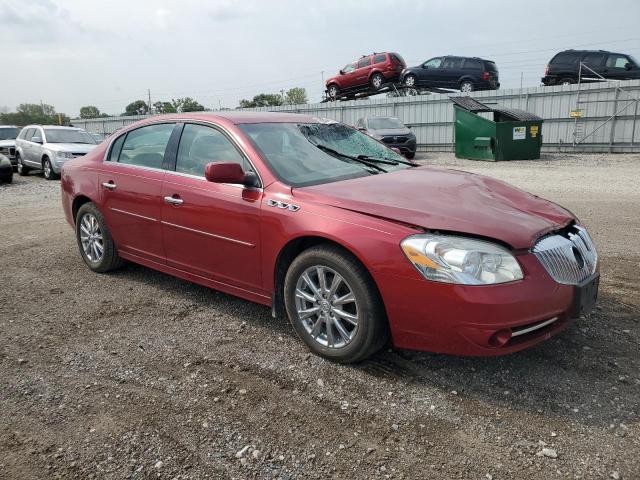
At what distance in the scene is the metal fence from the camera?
20.7 meters

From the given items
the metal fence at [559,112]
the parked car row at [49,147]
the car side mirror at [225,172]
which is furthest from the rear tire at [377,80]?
the car side mirror at [225,172]

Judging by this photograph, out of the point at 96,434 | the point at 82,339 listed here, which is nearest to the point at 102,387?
the point at 96,434

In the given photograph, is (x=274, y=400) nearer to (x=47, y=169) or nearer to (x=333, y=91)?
(x=47, y=169)

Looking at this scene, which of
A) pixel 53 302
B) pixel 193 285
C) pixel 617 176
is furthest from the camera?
pixel 617 176

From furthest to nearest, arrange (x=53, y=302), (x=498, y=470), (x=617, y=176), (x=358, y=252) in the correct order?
(x=617, y=176) < (x=53, y=302) < (x=358, y=252) < (x=498, y=470)

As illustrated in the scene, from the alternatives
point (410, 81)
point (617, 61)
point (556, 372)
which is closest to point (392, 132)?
point (410, 81)

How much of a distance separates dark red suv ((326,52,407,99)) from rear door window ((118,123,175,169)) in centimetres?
2154

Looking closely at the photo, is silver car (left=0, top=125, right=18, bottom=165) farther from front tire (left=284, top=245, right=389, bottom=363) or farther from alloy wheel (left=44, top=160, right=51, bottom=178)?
front tire (left=284, top=245, right=389, bottom=363)

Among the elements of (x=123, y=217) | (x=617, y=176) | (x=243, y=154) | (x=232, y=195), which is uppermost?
(x=243, y=154)

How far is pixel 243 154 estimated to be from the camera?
3896 mm

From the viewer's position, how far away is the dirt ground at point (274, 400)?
2.46 m

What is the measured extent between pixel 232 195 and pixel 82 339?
59.7 inches

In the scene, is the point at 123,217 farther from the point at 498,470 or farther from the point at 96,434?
the point at 498,470

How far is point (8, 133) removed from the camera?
62.8ft
